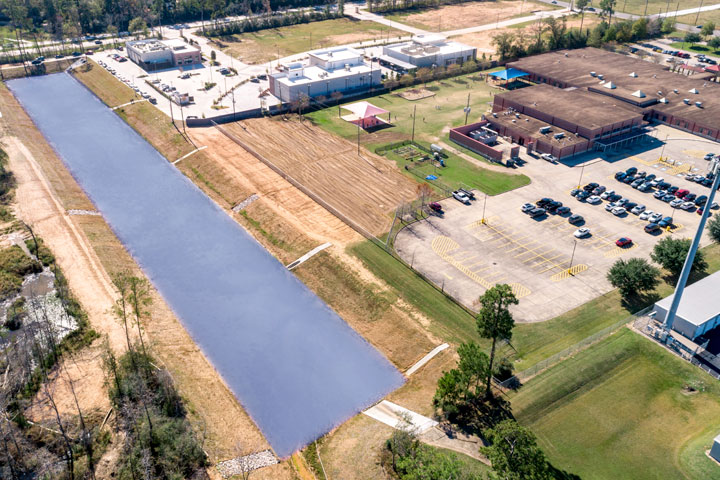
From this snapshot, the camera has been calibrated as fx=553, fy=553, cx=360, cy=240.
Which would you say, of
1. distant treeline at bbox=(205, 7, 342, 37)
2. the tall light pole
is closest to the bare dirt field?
the tall light pole

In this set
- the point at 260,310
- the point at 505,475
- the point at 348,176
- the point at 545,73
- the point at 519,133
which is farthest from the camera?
the point at 545,73

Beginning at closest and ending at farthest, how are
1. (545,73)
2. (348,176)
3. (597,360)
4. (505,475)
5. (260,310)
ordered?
1. (505,475)
2. (597,360)
3. (260,310)
4. (348,176)
5. (545,73)

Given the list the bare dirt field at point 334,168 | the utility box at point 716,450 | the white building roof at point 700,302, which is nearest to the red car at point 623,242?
the white building roof at point 700,302

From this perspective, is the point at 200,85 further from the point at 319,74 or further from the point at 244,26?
the point at 244,26

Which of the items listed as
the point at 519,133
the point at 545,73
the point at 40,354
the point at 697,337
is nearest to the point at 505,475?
the point at 697,337

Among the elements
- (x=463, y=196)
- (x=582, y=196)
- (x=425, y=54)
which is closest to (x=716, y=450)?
(x=582, y=196)

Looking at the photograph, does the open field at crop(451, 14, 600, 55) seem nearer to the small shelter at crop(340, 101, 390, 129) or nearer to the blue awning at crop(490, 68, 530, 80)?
the blue awning at crop(490, 68, 530, 80)

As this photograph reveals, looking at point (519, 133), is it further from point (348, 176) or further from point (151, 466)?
point (151, 466)
